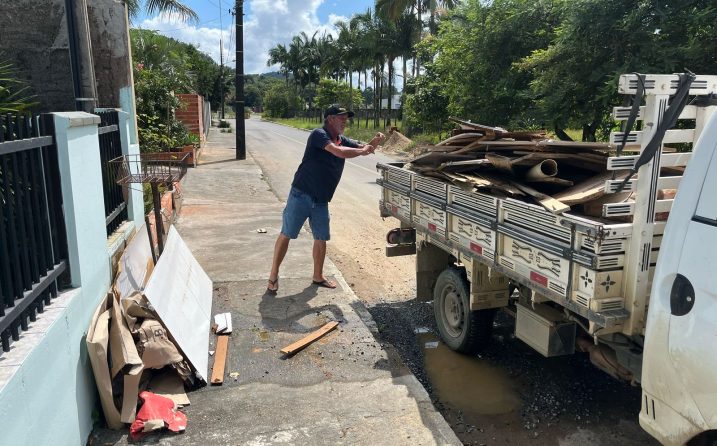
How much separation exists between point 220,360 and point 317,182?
7.27ft

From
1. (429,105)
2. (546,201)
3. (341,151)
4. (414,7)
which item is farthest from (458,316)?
(414,7)

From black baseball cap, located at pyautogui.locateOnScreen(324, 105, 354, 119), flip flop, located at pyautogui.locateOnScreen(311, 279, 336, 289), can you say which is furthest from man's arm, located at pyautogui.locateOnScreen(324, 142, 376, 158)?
flip flop, located at pyautogui.locateOnScreen(311, 279, 336, 289)

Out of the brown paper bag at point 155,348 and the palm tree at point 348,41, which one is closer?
the brown paper bag at point 155,348

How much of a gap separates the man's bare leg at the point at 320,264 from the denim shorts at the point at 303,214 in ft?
0.25

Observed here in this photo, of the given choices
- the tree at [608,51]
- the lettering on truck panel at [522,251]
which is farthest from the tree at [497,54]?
the lettering on truck panel at [522,251]

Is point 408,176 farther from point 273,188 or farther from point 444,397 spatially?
point 273,188

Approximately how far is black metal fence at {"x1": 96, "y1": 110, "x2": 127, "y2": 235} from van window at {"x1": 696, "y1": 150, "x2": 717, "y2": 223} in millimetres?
4239

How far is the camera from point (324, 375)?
14.0ft

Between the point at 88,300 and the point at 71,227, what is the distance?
0.52 metres

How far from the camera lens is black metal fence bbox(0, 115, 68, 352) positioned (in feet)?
8.64

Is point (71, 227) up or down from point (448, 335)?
up

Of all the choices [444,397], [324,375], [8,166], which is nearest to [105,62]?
[8,166]

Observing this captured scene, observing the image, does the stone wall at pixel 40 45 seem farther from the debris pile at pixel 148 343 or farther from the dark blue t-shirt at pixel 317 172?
the dark blue t-shirt at pixel 317 172

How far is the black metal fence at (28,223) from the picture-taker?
8.64 feet
